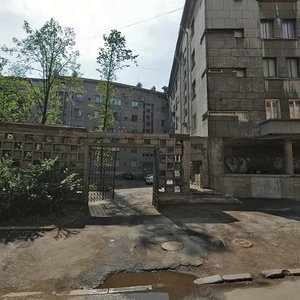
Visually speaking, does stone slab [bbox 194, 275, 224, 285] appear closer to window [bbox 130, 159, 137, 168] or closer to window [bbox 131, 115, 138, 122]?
window [bbox 130, 159, 137, 168]

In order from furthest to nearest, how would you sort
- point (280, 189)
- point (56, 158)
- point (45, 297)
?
1. point (280, 189)
2. point (56, 158)
3. point (45, 297)

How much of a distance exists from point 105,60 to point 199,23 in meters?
8.94

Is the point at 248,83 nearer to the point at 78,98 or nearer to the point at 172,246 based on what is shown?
the point at 172,246

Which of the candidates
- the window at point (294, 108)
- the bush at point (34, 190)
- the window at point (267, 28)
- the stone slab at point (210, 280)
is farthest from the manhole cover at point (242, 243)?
the window at point (267, 28)

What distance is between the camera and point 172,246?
22.7 feet

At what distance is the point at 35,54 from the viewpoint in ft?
70.8

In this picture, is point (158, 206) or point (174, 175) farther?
point (174, 175)

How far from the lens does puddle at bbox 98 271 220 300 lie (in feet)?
14.7

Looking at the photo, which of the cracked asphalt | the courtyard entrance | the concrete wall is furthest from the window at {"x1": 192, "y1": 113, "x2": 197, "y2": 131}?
the cracked asphalt

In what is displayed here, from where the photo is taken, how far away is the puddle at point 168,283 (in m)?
4.49

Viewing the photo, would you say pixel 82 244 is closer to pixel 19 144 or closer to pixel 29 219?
pixel 29 219

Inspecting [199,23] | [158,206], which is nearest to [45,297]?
[158,206]

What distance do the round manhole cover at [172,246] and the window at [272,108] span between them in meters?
13.7

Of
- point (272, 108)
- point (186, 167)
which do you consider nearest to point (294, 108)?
point (272, 108)
